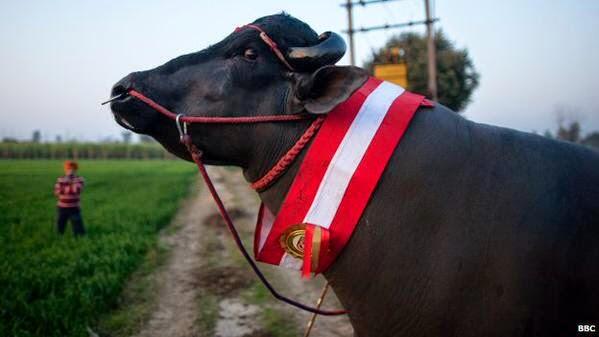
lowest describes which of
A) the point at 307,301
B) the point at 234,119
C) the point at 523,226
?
the point at 307,301

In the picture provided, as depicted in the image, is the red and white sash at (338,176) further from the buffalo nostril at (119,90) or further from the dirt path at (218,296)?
the dirt path at (218,296)

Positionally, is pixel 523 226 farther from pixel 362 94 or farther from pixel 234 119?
pixel 234 119

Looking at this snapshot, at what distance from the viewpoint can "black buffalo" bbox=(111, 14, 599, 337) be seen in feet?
5.21

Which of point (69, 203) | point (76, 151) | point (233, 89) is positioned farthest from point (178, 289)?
point (76, 151)

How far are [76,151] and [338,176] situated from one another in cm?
7900

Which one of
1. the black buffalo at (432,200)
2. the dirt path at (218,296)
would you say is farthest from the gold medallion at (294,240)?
the dirt path at (218,296)

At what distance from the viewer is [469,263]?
1.60 meters

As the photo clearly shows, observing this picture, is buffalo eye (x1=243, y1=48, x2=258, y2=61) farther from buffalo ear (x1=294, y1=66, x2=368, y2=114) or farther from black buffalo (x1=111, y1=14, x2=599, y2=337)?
buffalo ear (x1=294, y1=66, x2=368, y2=114)

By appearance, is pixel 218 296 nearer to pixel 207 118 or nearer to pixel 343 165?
pixel 207 118

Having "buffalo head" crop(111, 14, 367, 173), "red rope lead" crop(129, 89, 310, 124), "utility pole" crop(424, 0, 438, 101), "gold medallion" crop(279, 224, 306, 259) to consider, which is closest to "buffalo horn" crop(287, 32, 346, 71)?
"buffalo head" crop(111, 14, 367, 173)

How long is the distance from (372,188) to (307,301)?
454cm

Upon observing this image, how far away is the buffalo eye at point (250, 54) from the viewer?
6.47 ft

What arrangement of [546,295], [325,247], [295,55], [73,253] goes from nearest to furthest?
[546,295] < [325,247] < [295,55] < [73,253]

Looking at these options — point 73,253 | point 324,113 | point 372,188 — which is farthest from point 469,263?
point 73,253
